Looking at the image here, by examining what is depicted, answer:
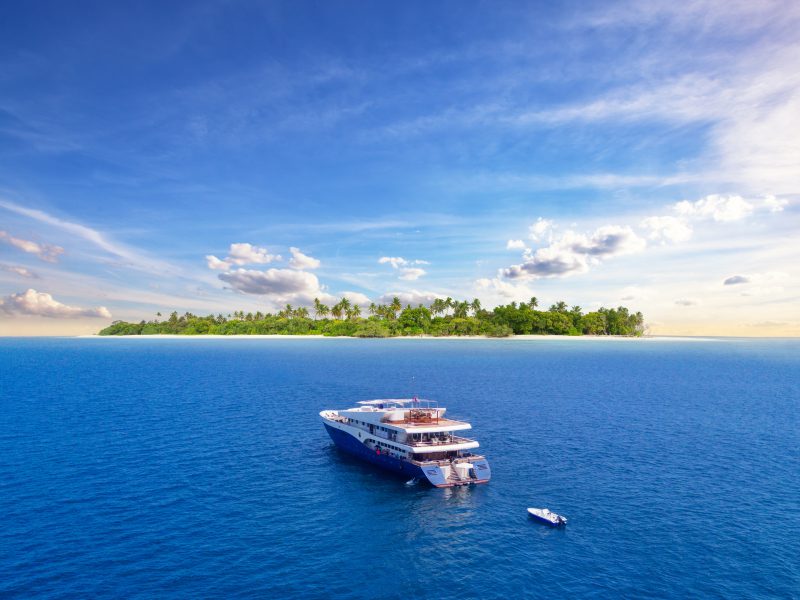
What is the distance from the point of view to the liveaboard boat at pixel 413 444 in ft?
178

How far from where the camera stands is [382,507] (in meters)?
48.3

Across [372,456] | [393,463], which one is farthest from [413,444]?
[372,456]

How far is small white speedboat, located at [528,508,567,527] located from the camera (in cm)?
4269

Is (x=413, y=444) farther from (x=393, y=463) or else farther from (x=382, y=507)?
(x=382, y=507)

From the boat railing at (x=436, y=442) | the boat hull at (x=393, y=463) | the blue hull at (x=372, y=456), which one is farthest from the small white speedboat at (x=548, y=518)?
the boat railing at (x=436, y=442)

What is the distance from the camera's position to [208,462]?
59.2 m

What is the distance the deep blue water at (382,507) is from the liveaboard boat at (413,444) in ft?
6.56

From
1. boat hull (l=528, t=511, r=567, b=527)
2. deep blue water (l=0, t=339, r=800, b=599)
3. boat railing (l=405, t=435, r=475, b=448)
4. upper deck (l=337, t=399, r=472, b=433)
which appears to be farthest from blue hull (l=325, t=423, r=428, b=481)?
boat hull (l=528, t=511, r=567, b=527)

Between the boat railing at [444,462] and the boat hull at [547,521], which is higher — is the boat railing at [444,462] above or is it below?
above

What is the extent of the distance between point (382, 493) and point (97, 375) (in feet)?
456

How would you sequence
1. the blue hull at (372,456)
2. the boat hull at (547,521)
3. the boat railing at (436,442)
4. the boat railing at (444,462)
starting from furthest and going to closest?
the boat railing at (436,442) < the blue hull at (372,456) < the boat railing at (444,462) < the boat hull at (547,521)

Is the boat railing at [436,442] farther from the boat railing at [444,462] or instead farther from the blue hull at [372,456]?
the blue hull at [372,456]

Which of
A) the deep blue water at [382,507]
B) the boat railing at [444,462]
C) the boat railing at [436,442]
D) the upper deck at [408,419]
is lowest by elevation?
the deep blue water at [382,507]

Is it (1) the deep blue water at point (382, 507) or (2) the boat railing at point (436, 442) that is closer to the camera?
(1) the deep blue water at point (382, 507)
